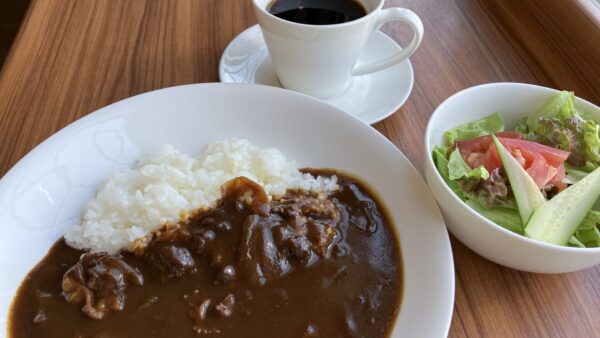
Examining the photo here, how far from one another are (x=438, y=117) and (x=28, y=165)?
51.3 inches

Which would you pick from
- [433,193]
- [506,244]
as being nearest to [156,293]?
[433,193]

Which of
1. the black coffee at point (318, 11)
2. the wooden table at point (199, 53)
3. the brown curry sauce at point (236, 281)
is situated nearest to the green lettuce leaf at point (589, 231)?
the wooden table at point (199, 53)

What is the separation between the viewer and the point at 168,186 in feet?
5.44

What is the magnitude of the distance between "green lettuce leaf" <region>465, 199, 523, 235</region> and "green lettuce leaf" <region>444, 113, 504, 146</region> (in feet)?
0.84

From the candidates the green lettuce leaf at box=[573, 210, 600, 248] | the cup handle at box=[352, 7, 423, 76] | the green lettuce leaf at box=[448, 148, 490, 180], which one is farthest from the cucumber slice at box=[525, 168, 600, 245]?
the cup handle at box=[352, 7, 423, 76]

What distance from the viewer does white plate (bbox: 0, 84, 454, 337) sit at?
1399mm

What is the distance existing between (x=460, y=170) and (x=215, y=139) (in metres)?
0.86

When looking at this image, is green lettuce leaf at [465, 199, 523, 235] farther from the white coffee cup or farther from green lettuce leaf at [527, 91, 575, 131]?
the white coffee cup

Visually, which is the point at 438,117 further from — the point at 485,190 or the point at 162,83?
the point at 162,83

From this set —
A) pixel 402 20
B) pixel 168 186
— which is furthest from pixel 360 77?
pixel 168 186

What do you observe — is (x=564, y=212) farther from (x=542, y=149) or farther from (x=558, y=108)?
(x=558, y=108)

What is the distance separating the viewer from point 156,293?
4.66 ft

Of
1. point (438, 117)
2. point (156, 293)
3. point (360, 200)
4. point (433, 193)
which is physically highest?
point (438, 117)

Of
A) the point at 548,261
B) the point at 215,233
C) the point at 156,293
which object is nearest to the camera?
the point at 548,261
